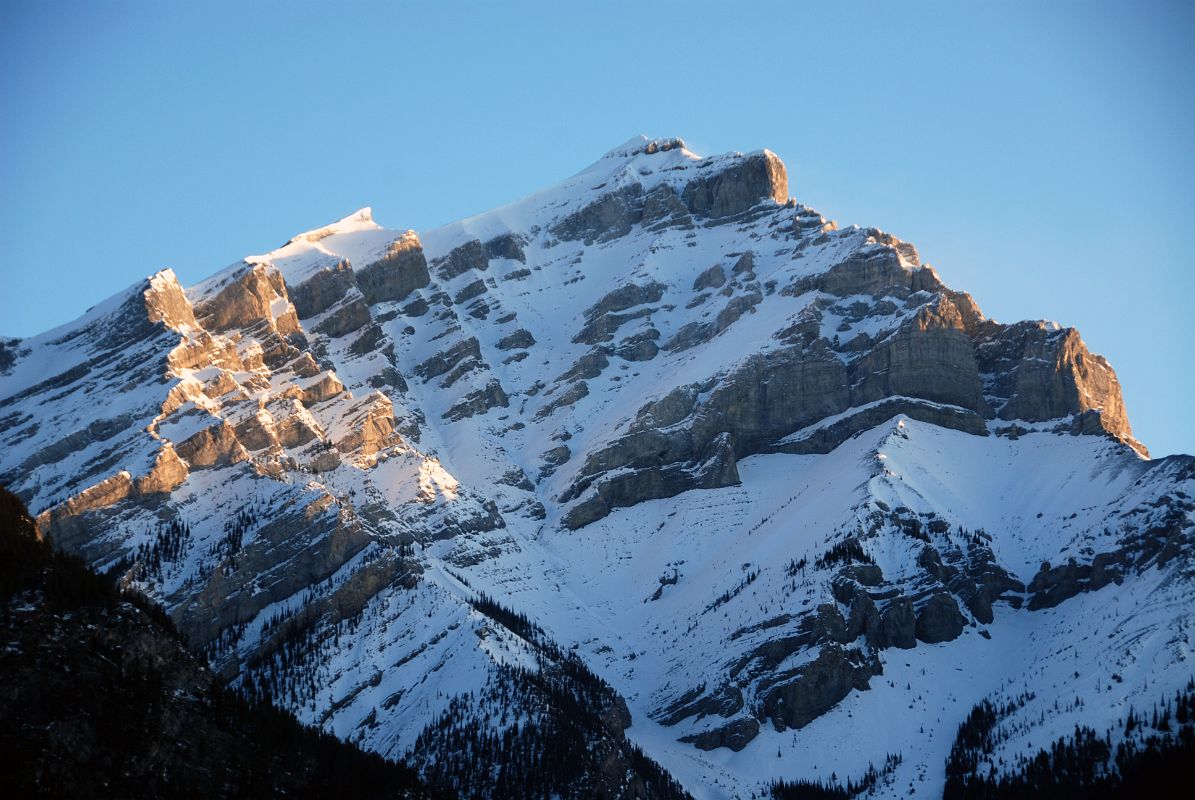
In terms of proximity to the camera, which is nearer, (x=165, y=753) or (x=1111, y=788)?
(x=165, y=753)

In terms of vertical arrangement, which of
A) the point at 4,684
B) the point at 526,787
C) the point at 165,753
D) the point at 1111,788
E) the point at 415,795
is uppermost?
the point at 4,684

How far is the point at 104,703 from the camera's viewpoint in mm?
117125

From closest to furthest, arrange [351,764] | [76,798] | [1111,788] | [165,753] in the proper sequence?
[76,798]
[165,753]
[351,764]
[1111,788]

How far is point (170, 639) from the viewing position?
12812 centimetres

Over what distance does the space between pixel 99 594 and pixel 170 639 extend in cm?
684

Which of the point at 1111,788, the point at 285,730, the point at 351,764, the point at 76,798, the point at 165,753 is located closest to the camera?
Result: the point at 76,798

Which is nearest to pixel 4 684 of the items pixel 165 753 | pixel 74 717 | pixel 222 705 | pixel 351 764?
pixel 74 717

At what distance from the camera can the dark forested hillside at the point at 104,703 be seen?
367 ft

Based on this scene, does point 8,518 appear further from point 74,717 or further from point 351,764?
point 351,764

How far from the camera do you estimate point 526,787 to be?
651 ft

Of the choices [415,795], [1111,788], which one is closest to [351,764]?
[415,795]

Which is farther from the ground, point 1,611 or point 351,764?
point 1,611

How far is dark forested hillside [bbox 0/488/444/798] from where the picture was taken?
112 m

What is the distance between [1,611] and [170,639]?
15.0 metres
